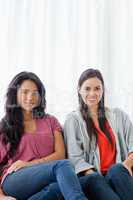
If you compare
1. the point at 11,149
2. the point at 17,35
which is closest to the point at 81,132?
the point at 11,149

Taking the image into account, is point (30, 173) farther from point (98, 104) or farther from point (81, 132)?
point (98, 104)

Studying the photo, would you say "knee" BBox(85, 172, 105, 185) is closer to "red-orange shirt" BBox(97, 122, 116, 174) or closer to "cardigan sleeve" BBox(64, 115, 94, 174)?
"cardigan sleeve" BBox(64, 115, 94, 174)

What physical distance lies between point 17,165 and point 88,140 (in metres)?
0.50

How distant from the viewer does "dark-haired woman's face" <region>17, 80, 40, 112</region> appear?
2.14 m

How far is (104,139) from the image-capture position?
7.04 feet

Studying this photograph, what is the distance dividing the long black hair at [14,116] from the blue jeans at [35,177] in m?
0.21

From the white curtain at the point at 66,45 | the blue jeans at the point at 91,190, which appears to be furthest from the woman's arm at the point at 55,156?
the white curtain at the point at 66,45

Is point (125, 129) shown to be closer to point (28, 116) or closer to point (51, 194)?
point (28, 116)

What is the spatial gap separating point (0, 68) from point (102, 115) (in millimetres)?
859

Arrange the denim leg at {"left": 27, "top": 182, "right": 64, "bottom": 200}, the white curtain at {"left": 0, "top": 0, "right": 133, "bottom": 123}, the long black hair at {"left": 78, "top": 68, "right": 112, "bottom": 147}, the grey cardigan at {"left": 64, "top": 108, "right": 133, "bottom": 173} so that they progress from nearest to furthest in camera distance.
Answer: the denim leg at {"left": 27, "top": 182, "right": 64, "bottom": 200}
the grey cardigan at {"left": 64, "top": 108, "right": 133, "bottom": 173}
the long black hair at {"left": 78, "top": 68, "right": 112, "bottom": 147}
the white curtain at {"left": 0, "top": 0, "right": 133, "bottom": 123}

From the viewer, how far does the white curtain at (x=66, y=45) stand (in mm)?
2520

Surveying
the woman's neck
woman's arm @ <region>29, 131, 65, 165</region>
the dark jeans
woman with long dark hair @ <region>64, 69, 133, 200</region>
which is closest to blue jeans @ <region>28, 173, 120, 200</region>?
the dark jeans

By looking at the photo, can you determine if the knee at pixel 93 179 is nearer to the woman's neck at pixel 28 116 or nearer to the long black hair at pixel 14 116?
the long black hair at pixel 14 116

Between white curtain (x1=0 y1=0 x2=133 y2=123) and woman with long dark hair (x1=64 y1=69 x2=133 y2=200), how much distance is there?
385 mm
